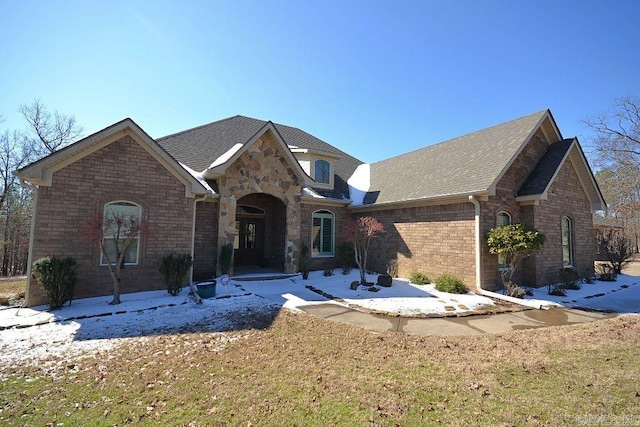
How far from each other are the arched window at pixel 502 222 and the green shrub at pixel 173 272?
11.0 m

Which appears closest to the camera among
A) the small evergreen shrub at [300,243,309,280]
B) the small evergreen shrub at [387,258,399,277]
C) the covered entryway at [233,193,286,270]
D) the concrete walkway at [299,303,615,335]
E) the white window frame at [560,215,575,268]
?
the concrete walkway at [299,303,615,335]

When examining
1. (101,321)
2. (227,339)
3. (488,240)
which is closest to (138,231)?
(101,321)

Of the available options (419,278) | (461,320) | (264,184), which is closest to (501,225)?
(419,278)

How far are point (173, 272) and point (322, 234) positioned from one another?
731 centimetres

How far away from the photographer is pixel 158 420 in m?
3.25

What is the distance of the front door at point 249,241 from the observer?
1549cm

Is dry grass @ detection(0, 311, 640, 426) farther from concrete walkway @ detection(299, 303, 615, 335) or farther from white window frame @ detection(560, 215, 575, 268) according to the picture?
white window frame @ detection(560, 215, 575, 268)

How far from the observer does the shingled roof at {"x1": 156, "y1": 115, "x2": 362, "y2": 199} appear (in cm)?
1338

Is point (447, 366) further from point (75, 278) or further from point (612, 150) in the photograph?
point (612, 150)

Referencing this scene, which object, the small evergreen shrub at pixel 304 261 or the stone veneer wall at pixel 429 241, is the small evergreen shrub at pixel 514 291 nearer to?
the stone veneer wall at pixel 429 241

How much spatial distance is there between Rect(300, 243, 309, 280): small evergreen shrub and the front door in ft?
11.1

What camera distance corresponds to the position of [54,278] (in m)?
7.27

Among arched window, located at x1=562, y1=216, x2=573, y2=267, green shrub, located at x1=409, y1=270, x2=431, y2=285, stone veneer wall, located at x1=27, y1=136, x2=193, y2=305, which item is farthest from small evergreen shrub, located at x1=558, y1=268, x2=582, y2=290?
stone veneer wall, located at x1=27, y1=136, x2=193, y2=305

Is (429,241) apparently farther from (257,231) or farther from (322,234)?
(257,231)
